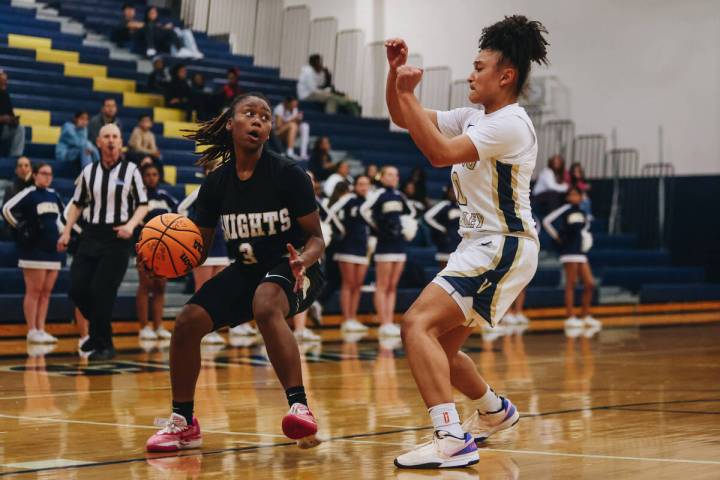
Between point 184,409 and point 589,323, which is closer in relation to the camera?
point 184,409

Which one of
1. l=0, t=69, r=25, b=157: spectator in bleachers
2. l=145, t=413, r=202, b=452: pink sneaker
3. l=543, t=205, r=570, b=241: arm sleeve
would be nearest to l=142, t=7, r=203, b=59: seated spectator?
l=0, t=69, r=25, b=157: spectator in bleachers

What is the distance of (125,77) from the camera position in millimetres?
18672

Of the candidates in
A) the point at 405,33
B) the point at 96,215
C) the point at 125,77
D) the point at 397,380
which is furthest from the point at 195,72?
the point at 397,380

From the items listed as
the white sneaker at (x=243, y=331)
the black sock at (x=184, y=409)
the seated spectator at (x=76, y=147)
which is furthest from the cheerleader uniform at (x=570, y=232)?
the black sock at (x=184, y=409)

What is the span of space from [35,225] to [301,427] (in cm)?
733

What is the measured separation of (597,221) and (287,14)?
7.52m

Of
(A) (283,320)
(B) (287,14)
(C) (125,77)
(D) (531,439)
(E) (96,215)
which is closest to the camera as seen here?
(A) (283,320)

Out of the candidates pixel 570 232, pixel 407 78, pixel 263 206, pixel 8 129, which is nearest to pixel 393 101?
pixel 407 78

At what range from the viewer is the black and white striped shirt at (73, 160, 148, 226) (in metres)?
9.73

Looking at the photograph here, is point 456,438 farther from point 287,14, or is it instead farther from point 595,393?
point 287,14

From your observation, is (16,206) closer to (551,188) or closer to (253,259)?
(253,259)

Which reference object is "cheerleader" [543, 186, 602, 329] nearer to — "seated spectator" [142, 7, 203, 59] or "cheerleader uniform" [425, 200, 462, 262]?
→ "cheerleader uniform" [425, 200, 462, 262]

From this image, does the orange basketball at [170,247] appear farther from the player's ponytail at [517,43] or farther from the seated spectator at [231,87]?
the seated spectator at [231,87]

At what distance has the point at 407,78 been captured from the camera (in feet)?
15.0
